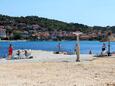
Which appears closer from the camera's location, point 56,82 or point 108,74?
point 56,82

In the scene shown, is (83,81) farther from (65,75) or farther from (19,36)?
(19,36)

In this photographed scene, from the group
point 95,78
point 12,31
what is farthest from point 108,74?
point 12,31

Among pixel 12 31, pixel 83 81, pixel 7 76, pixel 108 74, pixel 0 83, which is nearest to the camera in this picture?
pixel 0 83

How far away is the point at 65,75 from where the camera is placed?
20.4 metres

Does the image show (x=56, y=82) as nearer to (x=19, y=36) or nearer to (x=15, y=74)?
(x=15, y=74)

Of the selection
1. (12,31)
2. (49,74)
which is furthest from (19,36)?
(49,74)

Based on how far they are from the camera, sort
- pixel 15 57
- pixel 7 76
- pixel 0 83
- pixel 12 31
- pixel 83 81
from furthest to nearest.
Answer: pixel 12 31 → pixel 15 57 → pixel 7 76 → pixel 83 81 → pixel 0 83

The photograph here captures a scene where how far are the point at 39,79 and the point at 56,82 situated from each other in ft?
4.24

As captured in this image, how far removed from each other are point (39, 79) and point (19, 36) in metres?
182

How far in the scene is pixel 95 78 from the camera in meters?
19.0

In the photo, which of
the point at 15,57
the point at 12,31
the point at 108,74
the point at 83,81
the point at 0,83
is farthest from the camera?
the point at 12,31

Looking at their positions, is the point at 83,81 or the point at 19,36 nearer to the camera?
the point at 83,81

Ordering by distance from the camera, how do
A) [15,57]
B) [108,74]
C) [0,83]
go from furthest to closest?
[15,57] → [108,74] → [0,83]

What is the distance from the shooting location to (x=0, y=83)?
55.1 ft
